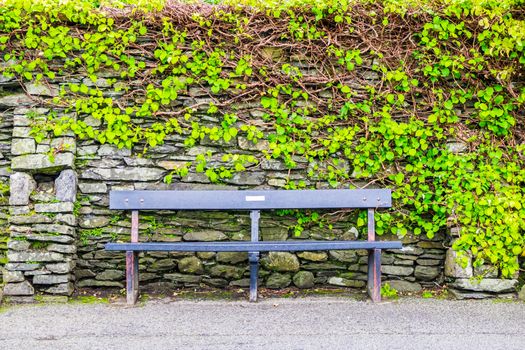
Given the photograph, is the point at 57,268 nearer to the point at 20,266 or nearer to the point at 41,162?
the point at 20,266

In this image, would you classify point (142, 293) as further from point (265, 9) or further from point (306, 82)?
point (265, 9)

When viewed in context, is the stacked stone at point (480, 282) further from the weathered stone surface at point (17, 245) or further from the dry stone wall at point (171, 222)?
the weathered stone surface at point (17, 245)

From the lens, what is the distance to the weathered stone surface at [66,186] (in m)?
4.66

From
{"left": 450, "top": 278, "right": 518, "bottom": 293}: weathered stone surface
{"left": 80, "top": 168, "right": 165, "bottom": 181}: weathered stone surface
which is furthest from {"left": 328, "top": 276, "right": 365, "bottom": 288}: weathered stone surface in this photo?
{"left": 80, "top": 168, "right": 165, "bottom": 181}: weathered stone surface

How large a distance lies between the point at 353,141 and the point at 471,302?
167cm

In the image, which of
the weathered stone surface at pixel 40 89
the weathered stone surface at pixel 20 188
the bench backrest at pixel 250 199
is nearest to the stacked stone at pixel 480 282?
the bench backrest at pixel 250 199

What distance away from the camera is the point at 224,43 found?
4.92m

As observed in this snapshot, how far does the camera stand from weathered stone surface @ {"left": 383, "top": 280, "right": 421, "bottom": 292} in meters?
4.85

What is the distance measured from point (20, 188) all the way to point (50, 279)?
804mm

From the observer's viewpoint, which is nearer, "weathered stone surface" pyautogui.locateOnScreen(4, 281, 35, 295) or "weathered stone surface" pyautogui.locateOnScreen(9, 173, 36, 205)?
"weathered stone surface" pyautogui.locateOnScreen(4, 281, 35, 295)

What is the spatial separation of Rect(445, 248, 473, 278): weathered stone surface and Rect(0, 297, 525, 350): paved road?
0.82 ft

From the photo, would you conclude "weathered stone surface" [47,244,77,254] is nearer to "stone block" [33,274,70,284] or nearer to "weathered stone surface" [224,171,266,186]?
"stone block" [33,274,70,284]

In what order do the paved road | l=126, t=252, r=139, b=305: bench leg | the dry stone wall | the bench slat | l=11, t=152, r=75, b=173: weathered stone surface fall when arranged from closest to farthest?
1. the paved road
2. the bench slat
3. l=126, t=252, r=139, b=305: bench leg
4. l=11, t=152, r=75, b=173: weathered stone surface
5. the dry stone wall

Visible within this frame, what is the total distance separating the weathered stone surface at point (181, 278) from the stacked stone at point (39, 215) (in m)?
0.82
